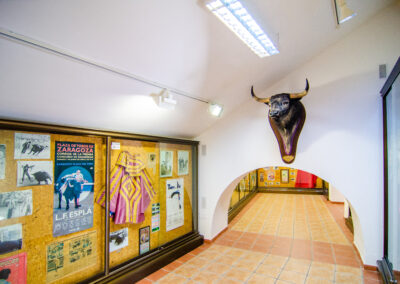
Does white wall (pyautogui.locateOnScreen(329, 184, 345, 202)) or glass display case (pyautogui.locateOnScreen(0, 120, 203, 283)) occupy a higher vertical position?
glass display case (pyautogui.locateOnScreen(0, 120, 203, 283))

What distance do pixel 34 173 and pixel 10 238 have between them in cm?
55

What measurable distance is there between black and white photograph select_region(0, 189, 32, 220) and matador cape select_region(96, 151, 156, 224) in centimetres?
66

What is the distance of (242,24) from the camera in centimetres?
179

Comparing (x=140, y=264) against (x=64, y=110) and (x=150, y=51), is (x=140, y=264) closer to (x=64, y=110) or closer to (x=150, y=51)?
(x=64, y=110)

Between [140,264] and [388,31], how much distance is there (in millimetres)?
4292

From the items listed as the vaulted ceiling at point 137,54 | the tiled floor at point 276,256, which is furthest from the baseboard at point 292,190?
the vaulted ceiling at point 137,54

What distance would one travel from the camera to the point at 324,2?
7.19 feet

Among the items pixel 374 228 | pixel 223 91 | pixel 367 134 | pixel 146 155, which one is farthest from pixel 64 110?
pixel 374 228

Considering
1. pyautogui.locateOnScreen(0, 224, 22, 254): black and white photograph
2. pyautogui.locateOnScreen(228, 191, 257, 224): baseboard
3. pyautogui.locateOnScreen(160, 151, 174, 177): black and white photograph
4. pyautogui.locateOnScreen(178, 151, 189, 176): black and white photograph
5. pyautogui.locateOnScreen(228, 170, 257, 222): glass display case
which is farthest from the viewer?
pyautogui.locateOnScreen(228, 170, 257, 222): glass display case

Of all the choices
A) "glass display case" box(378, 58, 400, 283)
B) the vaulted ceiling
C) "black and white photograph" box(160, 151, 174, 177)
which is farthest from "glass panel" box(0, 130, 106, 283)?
"glass display case" box(378, 58, 400, 283)

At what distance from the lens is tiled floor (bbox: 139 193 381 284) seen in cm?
273

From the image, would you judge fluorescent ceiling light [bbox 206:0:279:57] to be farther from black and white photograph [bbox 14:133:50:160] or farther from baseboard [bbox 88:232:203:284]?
baseboard [bbox 88:232:203:284]

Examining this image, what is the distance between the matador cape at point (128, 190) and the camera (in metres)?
2.61

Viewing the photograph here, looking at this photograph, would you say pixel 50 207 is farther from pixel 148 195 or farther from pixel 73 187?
pixel 148 195
